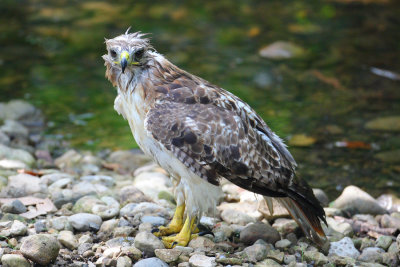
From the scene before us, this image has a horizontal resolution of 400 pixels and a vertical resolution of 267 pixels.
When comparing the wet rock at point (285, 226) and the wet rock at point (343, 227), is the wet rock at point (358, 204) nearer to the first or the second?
the wet rock at point (343, 227)

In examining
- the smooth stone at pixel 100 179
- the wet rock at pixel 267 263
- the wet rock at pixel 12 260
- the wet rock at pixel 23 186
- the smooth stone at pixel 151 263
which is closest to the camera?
the wet rock at pixel 12 260

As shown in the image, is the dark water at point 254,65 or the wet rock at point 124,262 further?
the dark water at point 254,65

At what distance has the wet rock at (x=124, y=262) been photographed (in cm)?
481

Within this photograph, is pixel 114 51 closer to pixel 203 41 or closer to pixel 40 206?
pixel 40 206

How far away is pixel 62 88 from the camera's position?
10383mm

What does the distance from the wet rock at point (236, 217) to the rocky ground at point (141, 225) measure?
10 millimetres

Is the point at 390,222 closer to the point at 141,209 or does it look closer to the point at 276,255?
the point at 276,255

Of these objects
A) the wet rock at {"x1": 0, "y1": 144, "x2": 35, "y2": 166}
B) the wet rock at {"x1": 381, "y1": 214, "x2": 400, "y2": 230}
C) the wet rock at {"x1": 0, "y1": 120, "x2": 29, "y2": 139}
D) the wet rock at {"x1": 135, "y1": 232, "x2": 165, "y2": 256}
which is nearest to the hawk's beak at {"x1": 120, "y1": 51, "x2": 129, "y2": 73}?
the wet rock at {"x1": 135, "y1": 232, "x2": 165, "y2": 256}

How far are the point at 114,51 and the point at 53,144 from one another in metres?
3.72

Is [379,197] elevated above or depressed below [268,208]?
below

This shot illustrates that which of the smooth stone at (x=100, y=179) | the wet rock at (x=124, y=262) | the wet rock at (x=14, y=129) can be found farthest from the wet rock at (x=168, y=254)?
the wet rock at (x=14, y=129)

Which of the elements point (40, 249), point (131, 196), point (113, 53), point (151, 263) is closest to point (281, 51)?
point (131, 196)

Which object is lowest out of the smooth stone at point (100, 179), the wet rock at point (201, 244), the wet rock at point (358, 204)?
the wet rock at point (358, 204)

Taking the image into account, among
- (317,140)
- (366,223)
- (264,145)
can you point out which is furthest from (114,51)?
(317,140)
